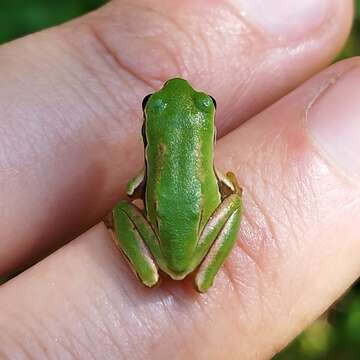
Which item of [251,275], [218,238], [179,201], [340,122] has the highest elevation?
[340,122]

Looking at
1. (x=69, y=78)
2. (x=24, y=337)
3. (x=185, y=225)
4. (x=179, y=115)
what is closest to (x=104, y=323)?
(x=24, y=337)

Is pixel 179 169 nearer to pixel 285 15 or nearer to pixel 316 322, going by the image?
pixel 285 15

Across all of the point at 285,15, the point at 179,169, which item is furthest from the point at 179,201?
the point at 285,15

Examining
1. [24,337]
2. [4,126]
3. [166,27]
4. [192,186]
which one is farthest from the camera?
[166,27]

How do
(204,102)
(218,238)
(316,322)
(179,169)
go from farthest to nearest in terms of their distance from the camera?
(316,322) < (204,102) < (179,169) < (218,238)

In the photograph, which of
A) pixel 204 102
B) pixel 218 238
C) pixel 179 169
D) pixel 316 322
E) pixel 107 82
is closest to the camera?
pixel 218 238

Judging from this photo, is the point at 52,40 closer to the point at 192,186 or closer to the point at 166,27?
the point at 166,27

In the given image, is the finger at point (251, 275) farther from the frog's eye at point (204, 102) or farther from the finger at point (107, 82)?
the finger at point (107, 82)

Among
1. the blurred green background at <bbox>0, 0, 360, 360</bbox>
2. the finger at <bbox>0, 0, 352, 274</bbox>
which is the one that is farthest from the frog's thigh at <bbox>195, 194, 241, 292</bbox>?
the blurred green background at <bbox>0, 0, 360, 360</bbox>
